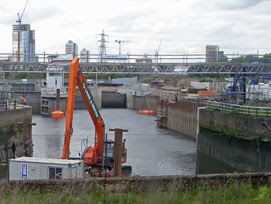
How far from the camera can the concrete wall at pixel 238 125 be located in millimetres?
25484

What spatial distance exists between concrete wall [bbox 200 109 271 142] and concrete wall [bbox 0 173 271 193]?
1348 cm

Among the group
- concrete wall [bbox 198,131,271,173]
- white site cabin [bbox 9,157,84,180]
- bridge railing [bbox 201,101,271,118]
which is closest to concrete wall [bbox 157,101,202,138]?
bridge railing [bbox 201,101,271,118]

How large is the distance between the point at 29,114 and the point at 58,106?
3063 centimetres

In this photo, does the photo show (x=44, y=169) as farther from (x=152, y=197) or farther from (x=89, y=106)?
(x=89, y=106)

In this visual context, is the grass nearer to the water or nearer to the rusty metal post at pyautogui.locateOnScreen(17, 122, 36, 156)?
the water

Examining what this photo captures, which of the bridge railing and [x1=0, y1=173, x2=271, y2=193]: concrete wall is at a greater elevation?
the bridge railing

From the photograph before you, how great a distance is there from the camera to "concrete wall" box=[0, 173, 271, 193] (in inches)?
447

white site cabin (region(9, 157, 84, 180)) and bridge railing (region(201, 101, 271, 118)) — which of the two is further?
bridge railing (region(201, 101, 271, 118))

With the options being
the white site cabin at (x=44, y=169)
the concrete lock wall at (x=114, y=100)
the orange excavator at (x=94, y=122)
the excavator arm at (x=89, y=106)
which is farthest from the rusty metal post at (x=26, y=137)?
the concrete lock wall at (x=114, y=100)

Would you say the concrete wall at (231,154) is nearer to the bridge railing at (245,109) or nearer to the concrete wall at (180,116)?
the bridge railing at (245,109)

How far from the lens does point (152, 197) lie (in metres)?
9.80

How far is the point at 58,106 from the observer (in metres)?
59.8

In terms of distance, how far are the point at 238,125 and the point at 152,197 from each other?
61.2 ft

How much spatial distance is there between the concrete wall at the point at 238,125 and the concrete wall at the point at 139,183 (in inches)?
531
